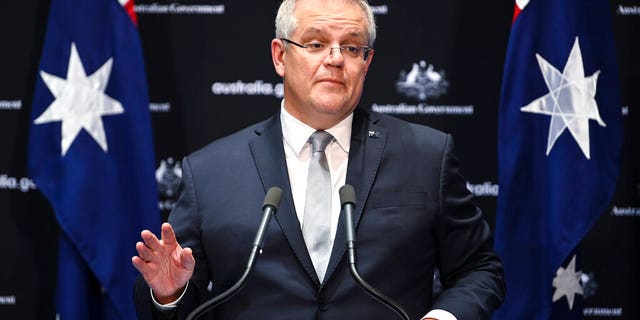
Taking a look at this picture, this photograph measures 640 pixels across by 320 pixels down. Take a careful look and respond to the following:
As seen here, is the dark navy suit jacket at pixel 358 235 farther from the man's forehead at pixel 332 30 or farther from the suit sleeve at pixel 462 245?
the man's forehead at pixel 332 30

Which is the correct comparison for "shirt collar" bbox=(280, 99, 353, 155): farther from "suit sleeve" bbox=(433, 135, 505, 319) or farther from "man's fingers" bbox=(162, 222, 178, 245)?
"man's fingers" bbox=(162, 222, 178, 245)

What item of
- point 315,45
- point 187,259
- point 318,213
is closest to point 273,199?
point 187,259

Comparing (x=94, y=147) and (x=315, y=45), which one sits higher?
(x=315, y=45)

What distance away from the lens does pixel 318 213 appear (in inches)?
102

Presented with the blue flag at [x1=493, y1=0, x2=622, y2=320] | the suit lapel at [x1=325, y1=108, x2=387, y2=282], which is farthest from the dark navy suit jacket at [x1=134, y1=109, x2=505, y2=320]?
the blue flag at [x1=493, y1=0, x2=622, y2=320]

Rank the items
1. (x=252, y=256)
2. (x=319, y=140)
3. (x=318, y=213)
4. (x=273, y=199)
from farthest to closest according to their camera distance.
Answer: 1. (x=319, y=140)
2. (x=318, y=213)
3. (x=273, y=199)
4. (x=252, y=256)

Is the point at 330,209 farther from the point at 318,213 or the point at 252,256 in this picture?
the point at 252,256

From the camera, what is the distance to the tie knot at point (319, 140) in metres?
2.69

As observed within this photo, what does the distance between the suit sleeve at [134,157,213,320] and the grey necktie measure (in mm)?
347

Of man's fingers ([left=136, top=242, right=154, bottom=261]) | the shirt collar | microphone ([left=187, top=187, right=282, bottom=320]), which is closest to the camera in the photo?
microphone ([left=187, top=187, right=282, bottom=320])

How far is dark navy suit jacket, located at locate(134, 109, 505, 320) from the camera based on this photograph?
249 centimetres

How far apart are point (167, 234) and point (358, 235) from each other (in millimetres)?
623

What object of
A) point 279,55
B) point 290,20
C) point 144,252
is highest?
point 290,20

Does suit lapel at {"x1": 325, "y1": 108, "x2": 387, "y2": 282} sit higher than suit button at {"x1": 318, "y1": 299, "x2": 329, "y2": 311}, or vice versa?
suit lapel at {"x1": 325, "y1": 108, "x2": 387, "y2": 282}
